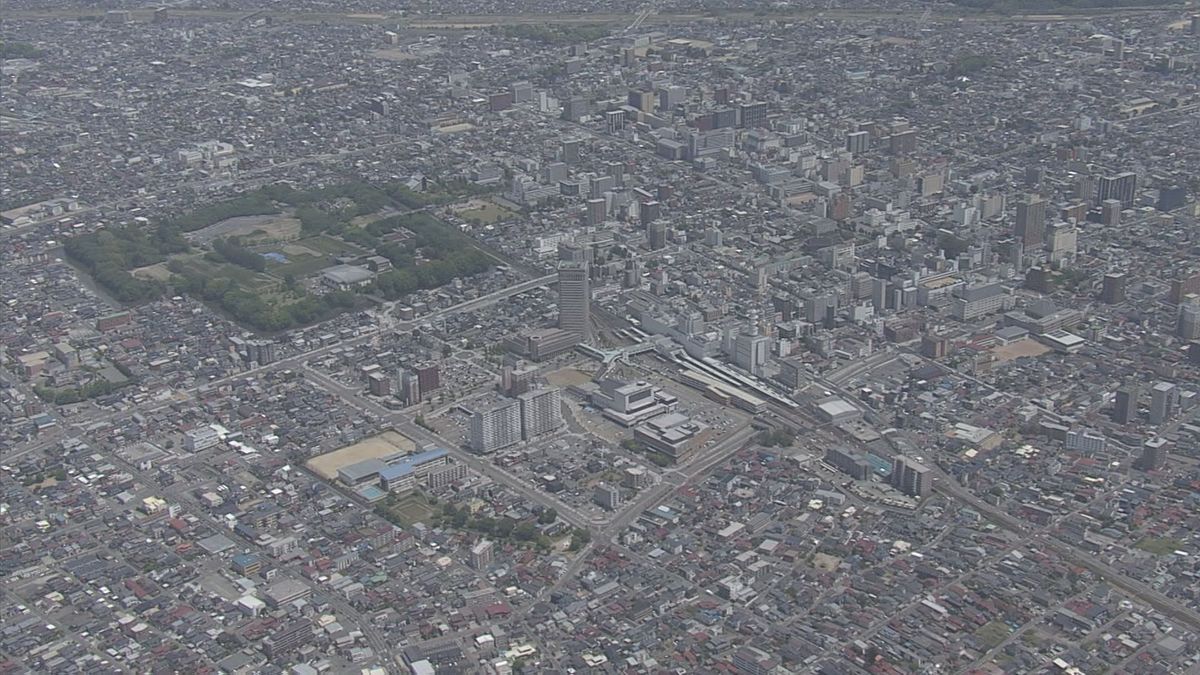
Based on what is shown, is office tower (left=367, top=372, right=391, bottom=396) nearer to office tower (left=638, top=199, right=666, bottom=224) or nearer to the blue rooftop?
the blue rooftop

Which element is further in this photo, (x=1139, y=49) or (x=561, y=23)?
(x=561, y=23)

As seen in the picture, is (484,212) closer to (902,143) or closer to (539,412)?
(902,143)

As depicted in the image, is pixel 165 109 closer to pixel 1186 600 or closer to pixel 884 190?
pixel 884 190

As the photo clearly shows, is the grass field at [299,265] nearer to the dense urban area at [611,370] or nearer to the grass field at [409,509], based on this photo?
the dense urban area at [611,370]

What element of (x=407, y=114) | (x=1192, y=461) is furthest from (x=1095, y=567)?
(x=407, y=114)

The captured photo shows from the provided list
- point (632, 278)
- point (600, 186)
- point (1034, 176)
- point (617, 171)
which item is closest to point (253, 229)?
point (600, 186)

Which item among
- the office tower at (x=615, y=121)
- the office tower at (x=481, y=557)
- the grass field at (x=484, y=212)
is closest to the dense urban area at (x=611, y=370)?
the office tower at (x=481, y=557)
